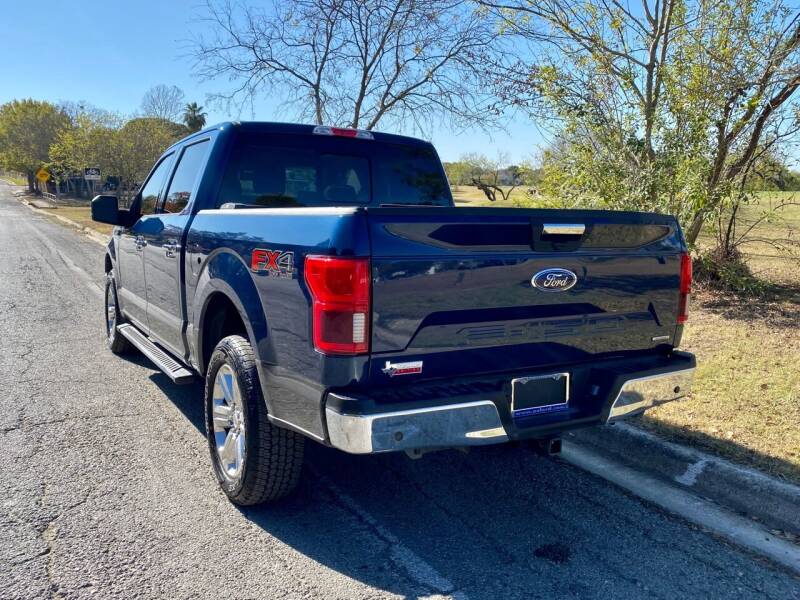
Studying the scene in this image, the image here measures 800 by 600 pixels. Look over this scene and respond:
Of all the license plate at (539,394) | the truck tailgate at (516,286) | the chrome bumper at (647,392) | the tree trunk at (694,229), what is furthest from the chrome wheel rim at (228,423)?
the tree trunk at (694,229)

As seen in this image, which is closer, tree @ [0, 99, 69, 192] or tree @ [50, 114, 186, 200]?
tree @ [50, 114, 186, 200]

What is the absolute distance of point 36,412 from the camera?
4.86 metres

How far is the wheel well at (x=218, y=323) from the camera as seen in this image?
3.73 metres

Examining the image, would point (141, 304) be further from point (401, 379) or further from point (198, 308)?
point (401, 379)

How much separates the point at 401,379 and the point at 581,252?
110 cm

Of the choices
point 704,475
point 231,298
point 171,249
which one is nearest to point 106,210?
point 171,249

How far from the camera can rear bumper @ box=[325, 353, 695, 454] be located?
2.65m

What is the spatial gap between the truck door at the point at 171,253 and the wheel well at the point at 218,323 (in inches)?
15.9

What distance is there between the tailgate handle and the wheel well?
1.73 meters

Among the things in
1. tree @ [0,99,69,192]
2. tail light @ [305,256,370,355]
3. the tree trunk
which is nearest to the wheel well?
tail light @ [305,256,370,355]

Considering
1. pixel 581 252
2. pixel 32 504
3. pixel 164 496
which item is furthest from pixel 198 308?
pixel 581 252

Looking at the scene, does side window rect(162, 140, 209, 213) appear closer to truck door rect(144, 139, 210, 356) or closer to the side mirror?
truck door rect(144, 139, 210, 356)

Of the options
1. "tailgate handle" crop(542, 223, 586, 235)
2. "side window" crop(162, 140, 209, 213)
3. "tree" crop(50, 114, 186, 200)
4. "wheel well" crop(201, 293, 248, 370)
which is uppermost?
"tree" crop(50, 114, 186, 200)

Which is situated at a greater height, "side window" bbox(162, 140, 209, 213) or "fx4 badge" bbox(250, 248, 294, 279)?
"side window" bbox(162, 140, 209, 213)
